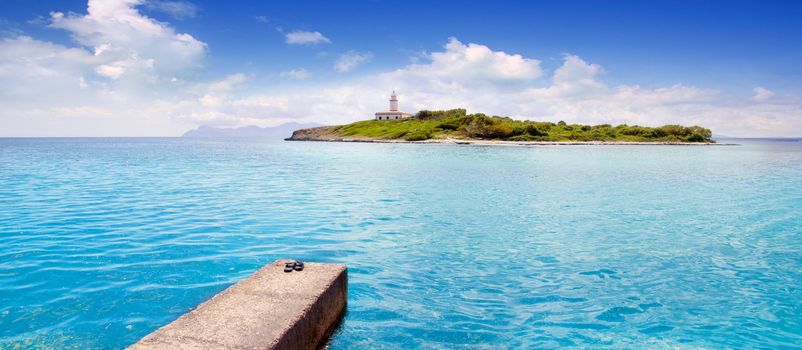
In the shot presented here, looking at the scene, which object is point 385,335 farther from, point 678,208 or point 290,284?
point 678,208

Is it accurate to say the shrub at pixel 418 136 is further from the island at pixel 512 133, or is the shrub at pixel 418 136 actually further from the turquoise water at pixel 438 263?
the turquoise water at pixel 438 263

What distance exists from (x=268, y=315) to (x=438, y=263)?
6.62 metres

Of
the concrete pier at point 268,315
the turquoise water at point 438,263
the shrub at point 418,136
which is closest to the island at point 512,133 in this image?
the shrub at point 418,136

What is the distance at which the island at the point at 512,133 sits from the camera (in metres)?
149

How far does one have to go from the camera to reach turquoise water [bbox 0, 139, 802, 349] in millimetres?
8266

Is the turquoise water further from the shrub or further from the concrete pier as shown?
the shrub

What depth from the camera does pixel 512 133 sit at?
15238cm

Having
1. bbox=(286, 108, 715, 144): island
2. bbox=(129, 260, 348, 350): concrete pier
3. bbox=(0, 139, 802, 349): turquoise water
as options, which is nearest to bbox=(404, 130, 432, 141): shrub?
bbox=(286, 108, 715, 144): island

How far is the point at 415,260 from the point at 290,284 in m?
5.57

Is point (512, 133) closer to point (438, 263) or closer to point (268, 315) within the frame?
point (438, 263)

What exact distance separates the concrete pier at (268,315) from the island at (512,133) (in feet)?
426

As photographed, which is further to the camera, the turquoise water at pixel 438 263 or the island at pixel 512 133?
the island at pixel 512 133

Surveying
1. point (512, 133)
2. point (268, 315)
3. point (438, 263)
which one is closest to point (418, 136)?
point (512, 133)

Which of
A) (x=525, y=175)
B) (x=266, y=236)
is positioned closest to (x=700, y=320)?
(x=266, y=236)
